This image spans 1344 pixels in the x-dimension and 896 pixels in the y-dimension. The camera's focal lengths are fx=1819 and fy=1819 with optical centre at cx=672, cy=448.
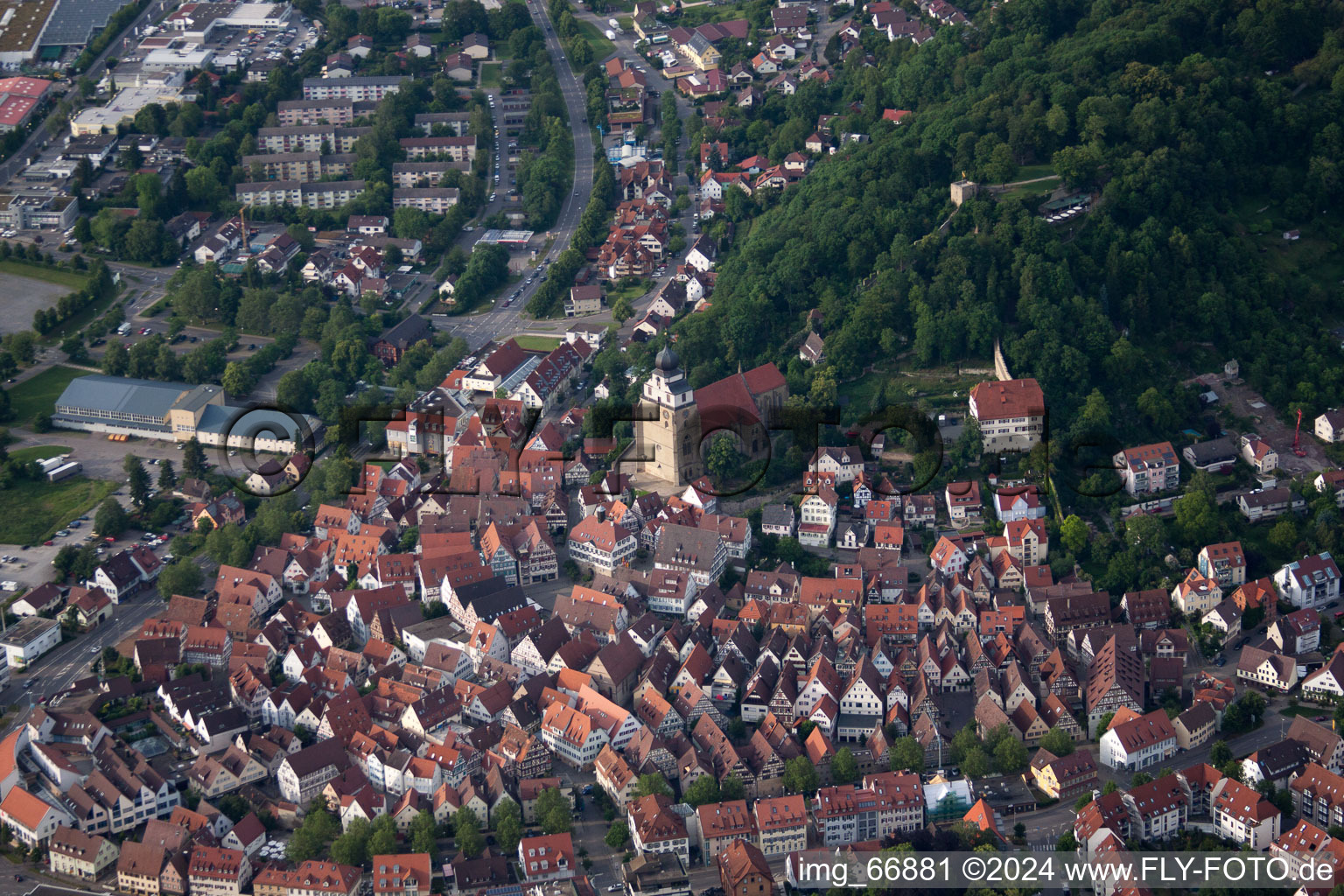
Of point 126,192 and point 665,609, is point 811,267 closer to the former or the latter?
point 665,609

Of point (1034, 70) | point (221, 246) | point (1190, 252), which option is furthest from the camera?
point (221, 246)

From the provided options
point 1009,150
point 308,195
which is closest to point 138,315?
point 308,195

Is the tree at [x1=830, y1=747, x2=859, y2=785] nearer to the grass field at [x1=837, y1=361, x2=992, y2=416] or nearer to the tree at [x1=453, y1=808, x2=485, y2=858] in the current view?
the tree at [x1=453, y1=808, x2=485, y2=858]

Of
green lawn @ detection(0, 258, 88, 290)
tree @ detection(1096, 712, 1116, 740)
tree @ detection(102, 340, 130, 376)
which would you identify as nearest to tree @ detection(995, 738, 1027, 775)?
tree @ detection(1096, 712, 1116, 740)

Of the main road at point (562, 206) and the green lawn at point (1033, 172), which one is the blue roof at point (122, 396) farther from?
the green lawn at point (1033, 172)

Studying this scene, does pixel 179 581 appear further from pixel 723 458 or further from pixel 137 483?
pixel 723 458

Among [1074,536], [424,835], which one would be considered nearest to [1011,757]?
[1074,536]
